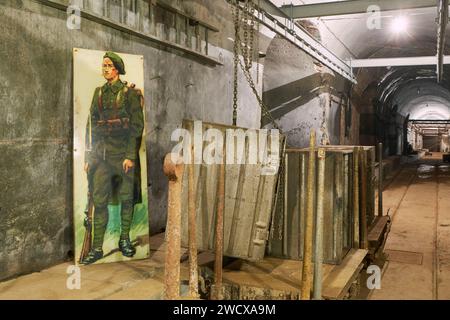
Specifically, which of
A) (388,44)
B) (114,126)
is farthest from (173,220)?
(388,44)

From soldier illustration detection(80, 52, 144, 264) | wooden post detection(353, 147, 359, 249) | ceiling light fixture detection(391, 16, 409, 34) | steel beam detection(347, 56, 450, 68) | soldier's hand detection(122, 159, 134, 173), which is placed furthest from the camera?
steel beam detection(347, 56, 450, 68)

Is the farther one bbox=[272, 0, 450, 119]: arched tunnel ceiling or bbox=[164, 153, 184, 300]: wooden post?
bbox=[272, 0, 450, 119]: arched tunnel ceiling

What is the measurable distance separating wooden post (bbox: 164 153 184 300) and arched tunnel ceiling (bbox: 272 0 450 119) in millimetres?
7451

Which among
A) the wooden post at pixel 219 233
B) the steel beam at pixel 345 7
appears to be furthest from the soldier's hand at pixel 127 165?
the steel beam at pixel 345 7

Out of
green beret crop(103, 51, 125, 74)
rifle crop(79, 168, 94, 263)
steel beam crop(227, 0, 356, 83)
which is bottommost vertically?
rifle crop(79, 168, 94, 263)

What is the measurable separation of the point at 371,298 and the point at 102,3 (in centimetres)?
504

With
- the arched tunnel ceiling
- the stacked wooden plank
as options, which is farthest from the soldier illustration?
the arched tunnel ceiling

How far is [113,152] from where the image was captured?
5.02m

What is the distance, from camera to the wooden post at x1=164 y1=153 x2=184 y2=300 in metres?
2.97

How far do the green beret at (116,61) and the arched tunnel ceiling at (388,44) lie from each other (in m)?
5.38

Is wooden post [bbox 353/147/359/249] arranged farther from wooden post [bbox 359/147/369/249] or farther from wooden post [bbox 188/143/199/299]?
wooden post [bbox 188/143/199/299]

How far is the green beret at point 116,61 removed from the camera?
16.4ft

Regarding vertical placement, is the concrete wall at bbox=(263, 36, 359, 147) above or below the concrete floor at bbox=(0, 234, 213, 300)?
above

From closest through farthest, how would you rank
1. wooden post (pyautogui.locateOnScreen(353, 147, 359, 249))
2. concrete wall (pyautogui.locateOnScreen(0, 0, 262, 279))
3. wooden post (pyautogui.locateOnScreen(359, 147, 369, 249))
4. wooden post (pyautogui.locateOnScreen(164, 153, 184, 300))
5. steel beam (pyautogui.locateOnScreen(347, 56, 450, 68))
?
wooden post (pyautogui.locateOnScreen(164, 153, 184, 300)) → concrete wall (pyautogui.locateOnScreen(0, 0, 262, 279)) → wooden post (pyautogui.locateOnScreen(353, 147, 359, 249)) → wooden post (pyautogui.locateOnScreen(359, 147, 369, 249)) → steel beam (pyautogui.locateOnScreen(347, 56, 450, 68))
